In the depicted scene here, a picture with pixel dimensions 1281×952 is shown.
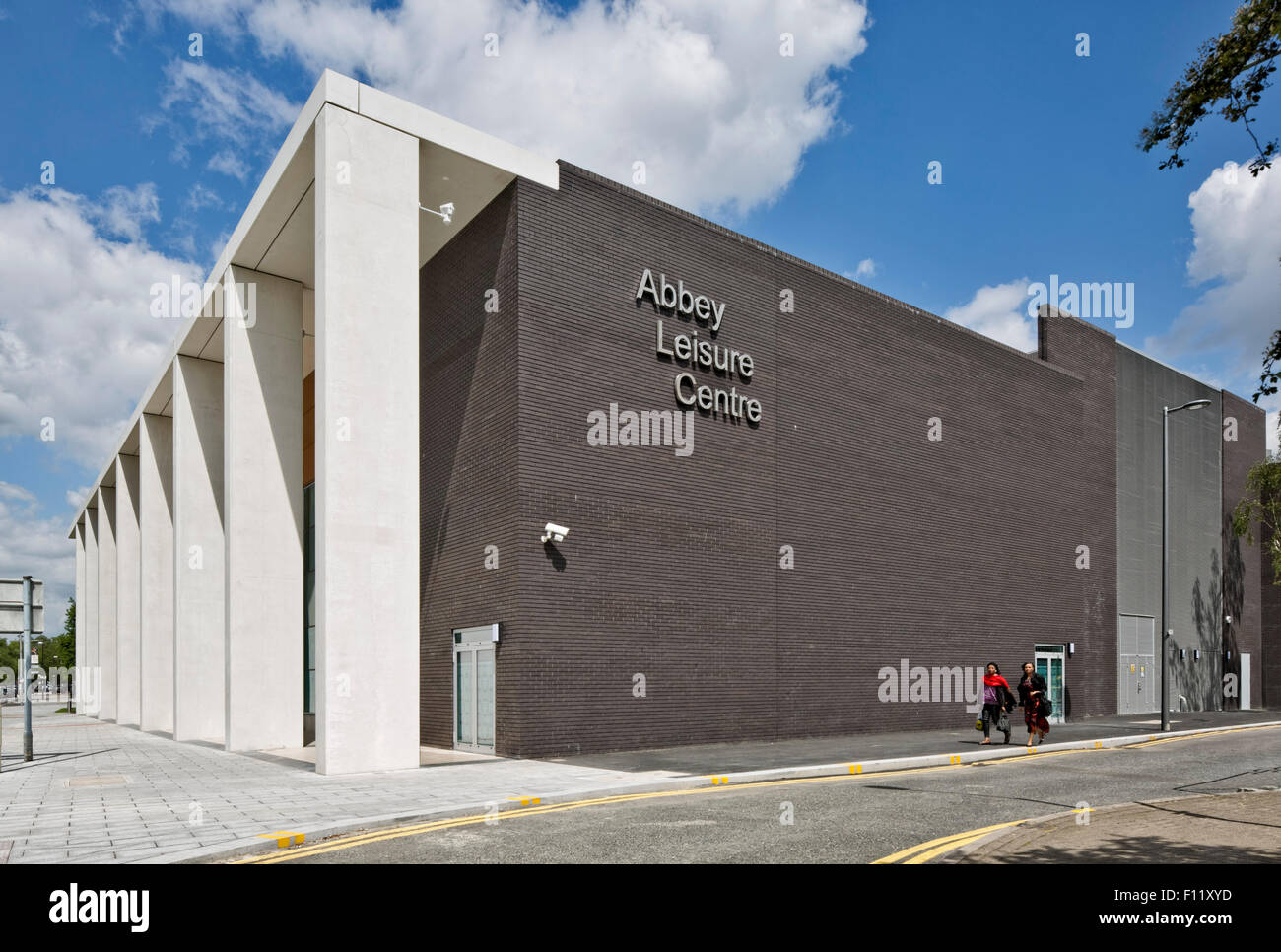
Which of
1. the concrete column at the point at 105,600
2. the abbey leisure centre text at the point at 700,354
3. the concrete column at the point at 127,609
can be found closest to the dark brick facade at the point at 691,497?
the abbey leisure centre text at the point at 700,354

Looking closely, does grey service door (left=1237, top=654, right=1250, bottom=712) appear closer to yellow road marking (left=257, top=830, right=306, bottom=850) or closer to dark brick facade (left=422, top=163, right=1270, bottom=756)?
dark brick facade (left=422, top=163, right=1270, bottom=756)

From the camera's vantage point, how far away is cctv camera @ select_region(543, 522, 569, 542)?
57.2ft

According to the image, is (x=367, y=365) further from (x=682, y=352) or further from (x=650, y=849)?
(x=650, y=849)

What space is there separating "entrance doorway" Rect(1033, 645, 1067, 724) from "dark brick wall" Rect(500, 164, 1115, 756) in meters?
0.49

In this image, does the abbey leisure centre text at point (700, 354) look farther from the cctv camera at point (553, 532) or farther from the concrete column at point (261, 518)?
the concrete column at point (261, 518)

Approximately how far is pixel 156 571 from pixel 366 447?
68.0 ft

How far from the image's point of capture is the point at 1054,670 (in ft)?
99.3

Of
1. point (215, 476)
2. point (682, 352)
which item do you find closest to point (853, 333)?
point (682, 352)

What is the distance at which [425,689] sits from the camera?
20797 mm

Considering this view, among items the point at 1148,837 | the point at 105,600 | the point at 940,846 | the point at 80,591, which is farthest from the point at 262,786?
the point at 80,591

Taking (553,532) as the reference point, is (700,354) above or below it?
above

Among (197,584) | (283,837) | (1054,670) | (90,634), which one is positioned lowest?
(90,634)

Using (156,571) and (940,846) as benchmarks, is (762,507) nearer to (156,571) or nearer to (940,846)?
(940,846)
